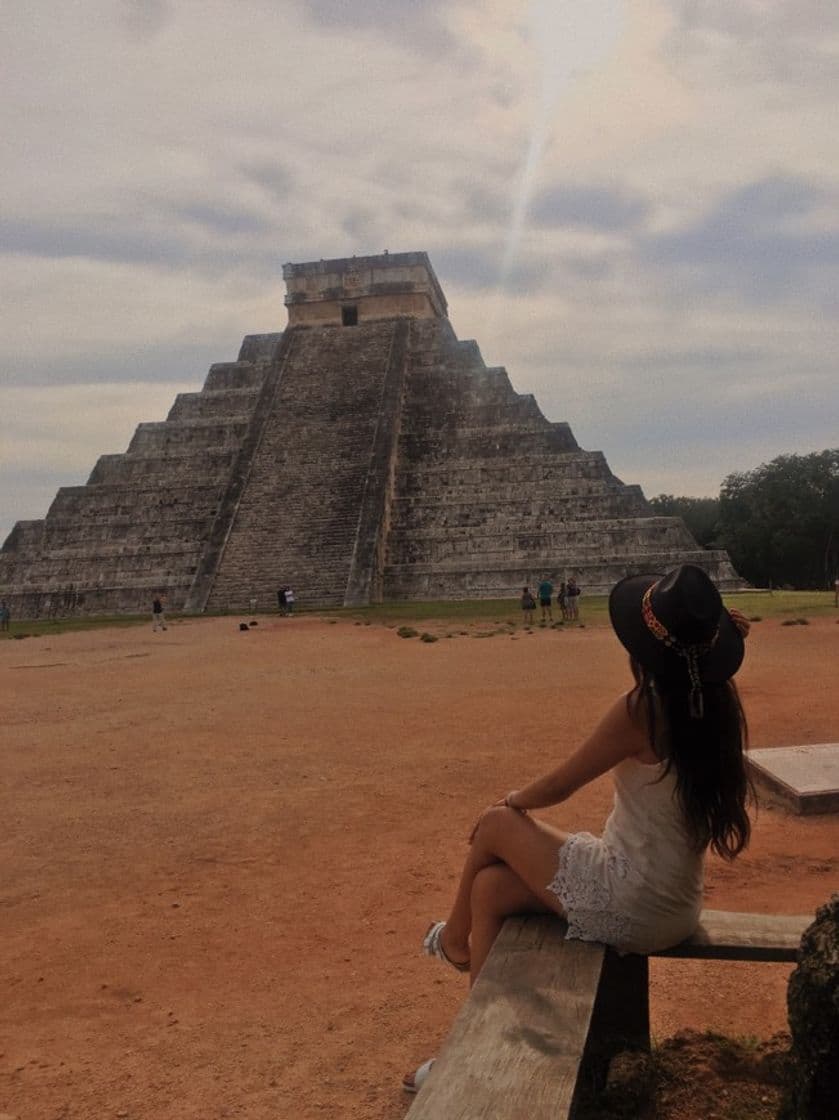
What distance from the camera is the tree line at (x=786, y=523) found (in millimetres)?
47031

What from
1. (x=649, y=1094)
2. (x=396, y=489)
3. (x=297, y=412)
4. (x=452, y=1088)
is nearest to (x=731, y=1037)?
(x=649, y=1094)

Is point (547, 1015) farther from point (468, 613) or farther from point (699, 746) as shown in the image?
point (468, 613)

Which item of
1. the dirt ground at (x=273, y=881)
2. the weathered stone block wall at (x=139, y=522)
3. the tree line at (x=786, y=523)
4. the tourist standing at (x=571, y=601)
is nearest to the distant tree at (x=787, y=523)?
the tree line at (x=786, y=523)

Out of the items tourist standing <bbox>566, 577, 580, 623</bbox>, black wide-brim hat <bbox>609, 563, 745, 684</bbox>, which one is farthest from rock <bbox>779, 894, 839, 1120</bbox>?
tourist standing <bbox>566, 577, 580, 623</bbox>

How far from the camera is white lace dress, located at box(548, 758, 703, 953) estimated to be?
2916mm

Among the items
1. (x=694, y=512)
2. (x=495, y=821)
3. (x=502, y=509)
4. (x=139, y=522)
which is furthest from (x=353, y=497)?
A: (x=694, y=512)

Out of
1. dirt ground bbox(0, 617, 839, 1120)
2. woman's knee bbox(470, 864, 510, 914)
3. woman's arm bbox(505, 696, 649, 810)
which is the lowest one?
dirt ground bbox(0, 617, 839, 1120)

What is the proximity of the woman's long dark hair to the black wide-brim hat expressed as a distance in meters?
0.06

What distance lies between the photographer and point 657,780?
2893 mm

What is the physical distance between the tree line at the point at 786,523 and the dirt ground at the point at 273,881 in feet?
126

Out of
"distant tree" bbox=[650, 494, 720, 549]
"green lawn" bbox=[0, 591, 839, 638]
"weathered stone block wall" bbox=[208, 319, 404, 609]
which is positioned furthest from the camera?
"distant tree" bbox=[650, 494, 720, 549]

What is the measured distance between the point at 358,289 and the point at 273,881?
34464 millimetres

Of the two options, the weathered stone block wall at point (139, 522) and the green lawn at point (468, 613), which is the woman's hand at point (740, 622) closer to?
the green lawn at point (468, 613)

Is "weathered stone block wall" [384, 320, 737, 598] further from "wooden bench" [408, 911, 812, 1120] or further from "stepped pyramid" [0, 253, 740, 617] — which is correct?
"wooden bench" [408, 911, 812, 1120]
